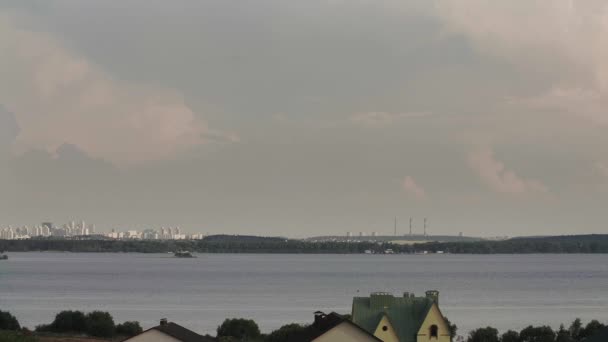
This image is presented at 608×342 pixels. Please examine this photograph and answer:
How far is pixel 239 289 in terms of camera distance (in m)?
156

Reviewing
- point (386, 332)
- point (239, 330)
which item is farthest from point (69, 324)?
point (386, 332)

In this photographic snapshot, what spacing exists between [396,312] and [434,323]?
1.29m

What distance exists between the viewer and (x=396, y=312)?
39.8m

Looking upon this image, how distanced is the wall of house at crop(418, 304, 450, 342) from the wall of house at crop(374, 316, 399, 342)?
0.87 m

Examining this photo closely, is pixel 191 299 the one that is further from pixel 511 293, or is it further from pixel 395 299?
pixel 395 299

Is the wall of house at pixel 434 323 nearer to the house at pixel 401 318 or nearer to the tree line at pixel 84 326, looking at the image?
the house at pixel 401 318

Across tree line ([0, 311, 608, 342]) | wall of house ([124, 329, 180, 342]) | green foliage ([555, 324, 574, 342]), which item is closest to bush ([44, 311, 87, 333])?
tree line ([0, 311, 608, 342])

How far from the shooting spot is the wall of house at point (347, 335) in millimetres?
35500

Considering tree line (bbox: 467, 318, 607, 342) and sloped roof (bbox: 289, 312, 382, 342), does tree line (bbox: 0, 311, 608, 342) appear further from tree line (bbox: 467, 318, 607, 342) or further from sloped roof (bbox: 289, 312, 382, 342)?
sloped roof (bbox: 289, 312, 382, 342)

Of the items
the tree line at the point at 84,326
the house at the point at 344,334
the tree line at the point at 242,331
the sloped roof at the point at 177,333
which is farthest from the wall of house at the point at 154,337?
the tree line at the point at 84,326

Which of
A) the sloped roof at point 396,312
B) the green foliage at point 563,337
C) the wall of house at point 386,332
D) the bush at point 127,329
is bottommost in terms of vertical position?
the bush at point 127,329

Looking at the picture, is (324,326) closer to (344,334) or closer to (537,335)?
(344,334)

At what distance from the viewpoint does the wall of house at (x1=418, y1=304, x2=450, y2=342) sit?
3934cm

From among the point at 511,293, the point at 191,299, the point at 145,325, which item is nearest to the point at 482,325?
the point at 145,325
